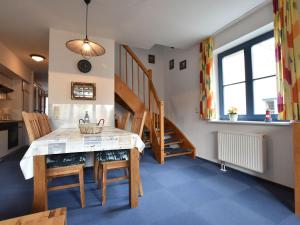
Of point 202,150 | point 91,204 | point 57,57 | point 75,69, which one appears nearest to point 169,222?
point 91,204

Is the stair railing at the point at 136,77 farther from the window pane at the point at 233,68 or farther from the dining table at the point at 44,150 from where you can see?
the dining table at the point at 44,150

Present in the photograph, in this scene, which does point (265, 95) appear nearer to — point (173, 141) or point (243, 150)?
point (243, 150)

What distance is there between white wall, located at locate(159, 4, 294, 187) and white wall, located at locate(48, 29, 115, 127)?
1909 mm

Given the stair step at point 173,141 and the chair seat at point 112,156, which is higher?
the chair seat at point 112,156

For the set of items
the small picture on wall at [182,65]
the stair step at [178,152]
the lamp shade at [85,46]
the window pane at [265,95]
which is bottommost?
the stair step at [178,152]

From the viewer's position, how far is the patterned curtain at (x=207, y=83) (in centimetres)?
323

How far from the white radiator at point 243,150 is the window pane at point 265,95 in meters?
0.52

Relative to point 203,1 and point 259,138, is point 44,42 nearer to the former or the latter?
point 203,1

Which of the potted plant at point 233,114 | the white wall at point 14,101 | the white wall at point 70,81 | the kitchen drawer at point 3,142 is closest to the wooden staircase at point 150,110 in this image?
the white wall at point 70,81

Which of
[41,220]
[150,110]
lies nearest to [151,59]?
[150,110]

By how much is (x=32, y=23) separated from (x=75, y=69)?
3.18 ft

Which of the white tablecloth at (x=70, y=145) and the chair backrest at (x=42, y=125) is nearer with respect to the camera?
the white tablecloth at (x=70, y=145)

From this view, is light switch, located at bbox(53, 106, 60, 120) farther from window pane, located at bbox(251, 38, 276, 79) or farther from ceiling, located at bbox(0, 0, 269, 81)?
window pane, located at bbox(251, 38, 276, 79)

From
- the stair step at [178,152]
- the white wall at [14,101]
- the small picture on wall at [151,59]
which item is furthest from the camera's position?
the small picture on wall at [151,59]
